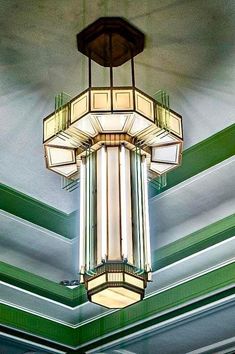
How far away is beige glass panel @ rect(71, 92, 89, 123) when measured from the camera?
3686 millimetres

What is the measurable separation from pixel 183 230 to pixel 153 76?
2125mm

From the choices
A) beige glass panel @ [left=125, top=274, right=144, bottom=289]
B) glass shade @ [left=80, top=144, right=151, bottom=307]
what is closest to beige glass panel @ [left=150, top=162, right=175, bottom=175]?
Result: glass shade @ [left=80, top=144, right=151, bottom=307]

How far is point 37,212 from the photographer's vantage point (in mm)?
6113

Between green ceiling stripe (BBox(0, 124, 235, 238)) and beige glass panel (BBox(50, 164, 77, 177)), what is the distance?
1557 mm

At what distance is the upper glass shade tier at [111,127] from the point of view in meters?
3.67

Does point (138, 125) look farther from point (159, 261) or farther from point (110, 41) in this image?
point (159, 261)

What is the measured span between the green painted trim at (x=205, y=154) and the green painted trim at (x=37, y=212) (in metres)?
1.11

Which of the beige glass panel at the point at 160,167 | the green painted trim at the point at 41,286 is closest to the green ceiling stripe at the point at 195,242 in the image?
the green painted trim at the point at 41,286

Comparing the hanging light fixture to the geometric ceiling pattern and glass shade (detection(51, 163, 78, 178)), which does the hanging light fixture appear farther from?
the geometric ceiling pattern

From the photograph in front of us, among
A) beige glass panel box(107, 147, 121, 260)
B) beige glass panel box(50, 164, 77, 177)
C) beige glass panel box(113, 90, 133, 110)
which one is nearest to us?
beige glass panel box(107, 147, 121, 260)

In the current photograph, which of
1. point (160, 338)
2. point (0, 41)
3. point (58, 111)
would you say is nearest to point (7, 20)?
point (0, 41)

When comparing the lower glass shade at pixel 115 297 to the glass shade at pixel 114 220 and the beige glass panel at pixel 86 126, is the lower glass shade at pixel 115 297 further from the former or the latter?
the beige glass panel at pixel 86 126

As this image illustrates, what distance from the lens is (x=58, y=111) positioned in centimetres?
390

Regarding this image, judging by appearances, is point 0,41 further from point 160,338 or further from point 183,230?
point 160,338
